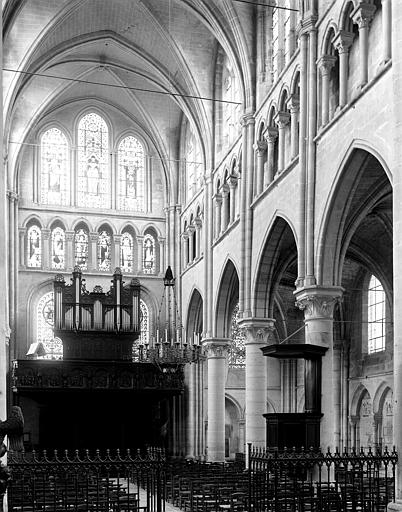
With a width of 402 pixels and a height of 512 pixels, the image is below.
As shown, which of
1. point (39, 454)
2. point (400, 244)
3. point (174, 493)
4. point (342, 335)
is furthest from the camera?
point (342, 335)

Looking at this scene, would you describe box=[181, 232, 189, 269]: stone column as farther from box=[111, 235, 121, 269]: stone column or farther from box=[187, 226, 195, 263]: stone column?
box=[111, 235, 121, 269]: stone column

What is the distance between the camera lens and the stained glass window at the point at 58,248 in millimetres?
41969

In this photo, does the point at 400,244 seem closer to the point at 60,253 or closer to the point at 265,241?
the point at 265,241

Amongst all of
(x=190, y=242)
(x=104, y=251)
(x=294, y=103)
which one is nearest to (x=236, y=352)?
(x=190, y=242)

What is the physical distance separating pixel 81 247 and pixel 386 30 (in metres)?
25.9

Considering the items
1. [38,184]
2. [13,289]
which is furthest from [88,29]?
[13,289]

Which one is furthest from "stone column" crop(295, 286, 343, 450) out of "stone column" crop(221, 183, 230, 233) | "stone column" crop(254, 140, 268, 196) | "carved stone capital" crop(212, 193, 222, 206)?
"carved stone capital" crop(212, 193, 222, 206)

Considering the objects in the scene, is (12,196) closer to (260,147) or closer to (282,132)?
(260,147)

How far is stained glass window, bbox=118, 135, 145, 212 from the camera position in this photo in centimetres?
4356

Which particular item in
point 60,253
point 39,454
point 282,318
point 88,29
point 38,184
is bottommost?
point 39,454

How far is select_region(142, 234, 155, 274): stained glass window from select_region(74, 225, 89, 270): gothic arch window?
2990mm

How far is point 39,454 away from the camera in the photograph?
115 feet

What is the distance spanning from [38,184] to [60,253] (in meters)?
3.61

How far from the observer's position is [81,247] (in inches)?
1671
